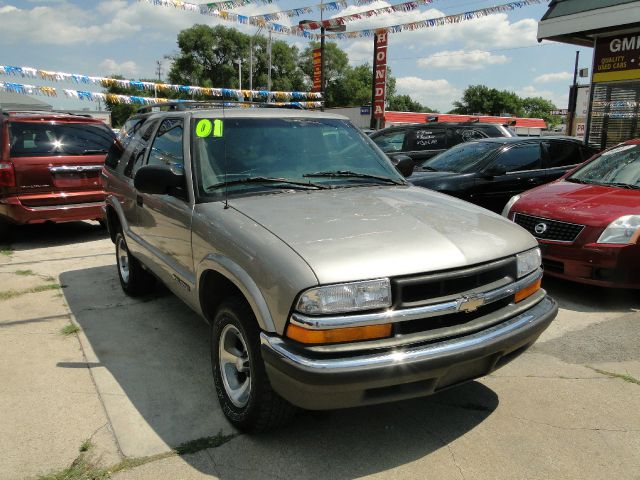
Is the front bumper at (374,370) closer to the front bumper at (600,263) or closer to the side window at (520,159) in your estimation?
the front bumper at (600,263)

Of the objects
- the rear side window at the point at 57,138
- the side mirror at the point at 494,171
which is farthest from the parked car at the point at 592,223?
the rear side window at the point at 57,138

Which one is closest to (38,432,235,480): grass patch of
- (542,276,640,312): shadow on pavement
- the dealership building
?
(542,276,640,312): shadow on pavement

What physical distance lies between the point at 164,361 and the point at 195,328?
25.4 inches

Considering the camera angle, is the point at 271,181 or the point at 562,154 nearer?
the point at 271,181

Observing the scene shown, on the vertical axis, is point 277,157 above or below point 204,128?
below

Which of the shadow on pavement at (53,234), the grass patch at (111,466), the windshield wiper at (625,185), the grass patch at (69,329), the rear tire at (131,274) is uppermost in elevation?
the windshield wiper at (625,185)

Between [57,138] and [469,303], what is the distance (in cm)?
705

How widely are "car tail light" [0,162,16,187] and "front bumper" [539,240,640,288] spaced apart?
270 inches

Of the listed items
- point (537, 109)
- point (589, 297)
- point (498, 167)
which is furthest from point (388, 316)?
point (537, 109)

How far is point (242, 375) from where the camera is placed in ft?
9.93

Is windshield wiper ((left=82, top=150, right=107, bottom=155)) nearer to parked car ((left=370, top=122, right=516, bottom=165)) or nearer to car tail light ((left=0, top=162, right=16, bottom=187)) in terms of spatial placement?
car tail light ((left=0, top=162, right=16, bottom=187))

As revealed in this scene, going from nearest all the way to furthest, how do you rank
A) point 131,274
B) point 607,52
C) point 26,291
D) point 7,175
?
point 131,274 → point 26,291 → point 7,175 → point 607,52

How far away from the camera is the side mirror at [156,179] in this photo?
3.33 meters

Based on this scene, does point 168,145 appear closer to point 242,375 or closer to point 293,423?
point 242,375
